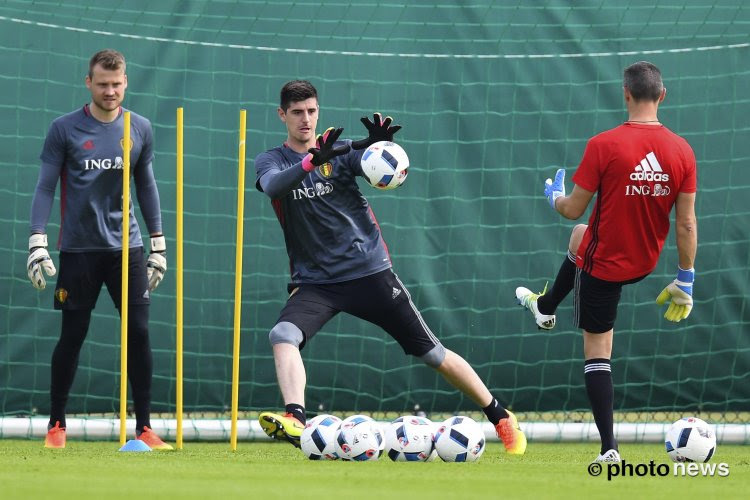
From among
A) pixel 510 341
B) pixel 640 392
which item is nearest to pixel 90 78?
pixel 510 341

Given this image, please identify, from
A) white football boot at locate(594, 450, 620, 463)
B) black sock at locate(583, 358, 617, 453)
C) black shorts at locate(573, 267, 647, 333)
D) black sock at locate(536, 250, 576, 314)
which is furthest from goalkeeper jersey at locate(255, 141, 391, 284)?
white football boot at locate(594, 450, 620, 463)

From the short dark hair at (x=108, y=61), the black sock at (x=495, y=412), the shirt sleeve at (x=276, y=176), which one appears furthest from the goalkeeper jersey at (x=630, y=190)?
the short dark hair at (x=108, y=61)

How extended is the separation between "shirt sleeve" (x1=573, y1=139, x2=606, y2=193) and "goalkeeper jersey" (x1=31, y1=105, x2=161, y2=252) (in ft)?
8.35

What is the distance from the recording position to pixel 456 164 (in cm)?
947

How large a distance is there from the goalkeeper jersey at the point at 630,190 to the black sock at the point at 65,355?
2897 mm

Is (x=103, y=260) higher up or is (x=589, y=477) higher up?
(x=103, y=260)

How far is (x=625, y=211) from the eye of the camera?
614cm

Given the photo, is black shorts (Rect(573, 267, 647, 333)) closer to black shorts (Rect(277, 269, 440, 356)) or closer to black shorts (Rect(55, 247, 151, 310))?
black shorts (Rect(277, 269, 440, 356))

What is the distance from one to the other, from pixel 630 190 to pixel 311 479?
2100mm

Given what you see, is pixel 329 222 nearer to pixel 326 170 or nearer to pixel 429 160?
pixel 326 170

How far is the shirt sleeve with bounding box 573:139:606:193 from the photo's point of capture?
19.9 feet

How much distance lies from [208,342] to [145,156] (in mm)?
2279

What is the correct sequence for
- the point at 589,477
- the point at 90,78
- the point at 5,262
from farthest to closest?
the point at 5,262
the point at 90,78
the point at 589,477

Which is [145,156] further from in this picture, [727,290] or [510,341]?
[727,290]
